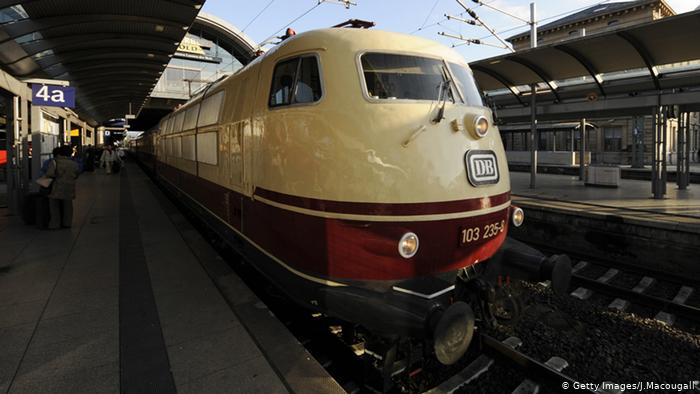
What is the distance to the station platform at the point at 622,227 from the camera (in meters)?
7.70

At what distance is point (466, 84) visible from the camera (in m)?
4.62

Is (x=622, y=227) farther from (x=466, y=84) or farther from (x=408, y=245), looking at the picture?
(x=408, y=245)

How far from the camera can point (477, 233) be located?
13.5ft

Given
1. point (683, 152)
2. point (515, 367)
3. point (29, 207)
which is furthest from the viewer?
point (683, 152)

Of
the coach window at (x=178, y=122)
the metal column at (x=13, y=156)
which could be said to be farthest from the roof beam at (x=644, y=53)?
the metal column at (x=13, y=156)

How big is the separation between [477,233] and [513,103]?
530 inches

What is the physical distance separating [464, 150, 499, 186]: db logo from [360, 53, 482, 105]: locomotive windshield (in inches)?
23.4

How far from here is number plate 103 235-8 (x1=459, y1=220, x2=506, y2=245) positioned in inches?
156

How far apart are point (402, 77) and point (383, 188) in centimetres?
119

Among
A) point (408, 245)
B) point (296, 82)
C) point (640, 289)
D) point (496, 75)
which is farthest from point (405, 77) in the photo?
point (496, 75)

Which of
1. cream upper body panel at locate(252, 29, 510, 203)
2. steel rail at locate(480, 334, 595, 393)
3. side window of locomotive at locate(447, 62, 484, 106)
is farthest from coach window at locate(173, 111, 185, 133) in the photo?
steel rail at locate(480, 334, 595, 393)

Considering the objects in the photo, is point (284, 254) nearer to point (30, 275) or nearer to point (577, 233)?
point (30, 275)

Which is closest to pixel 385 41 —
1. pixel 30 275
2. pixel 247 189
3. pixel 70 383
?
pixel 247 189

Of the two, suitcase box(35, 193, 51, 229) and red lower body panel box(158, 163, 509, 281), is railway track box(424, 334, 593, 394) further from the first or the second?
suitcase box(35, 193, 51, 229)
